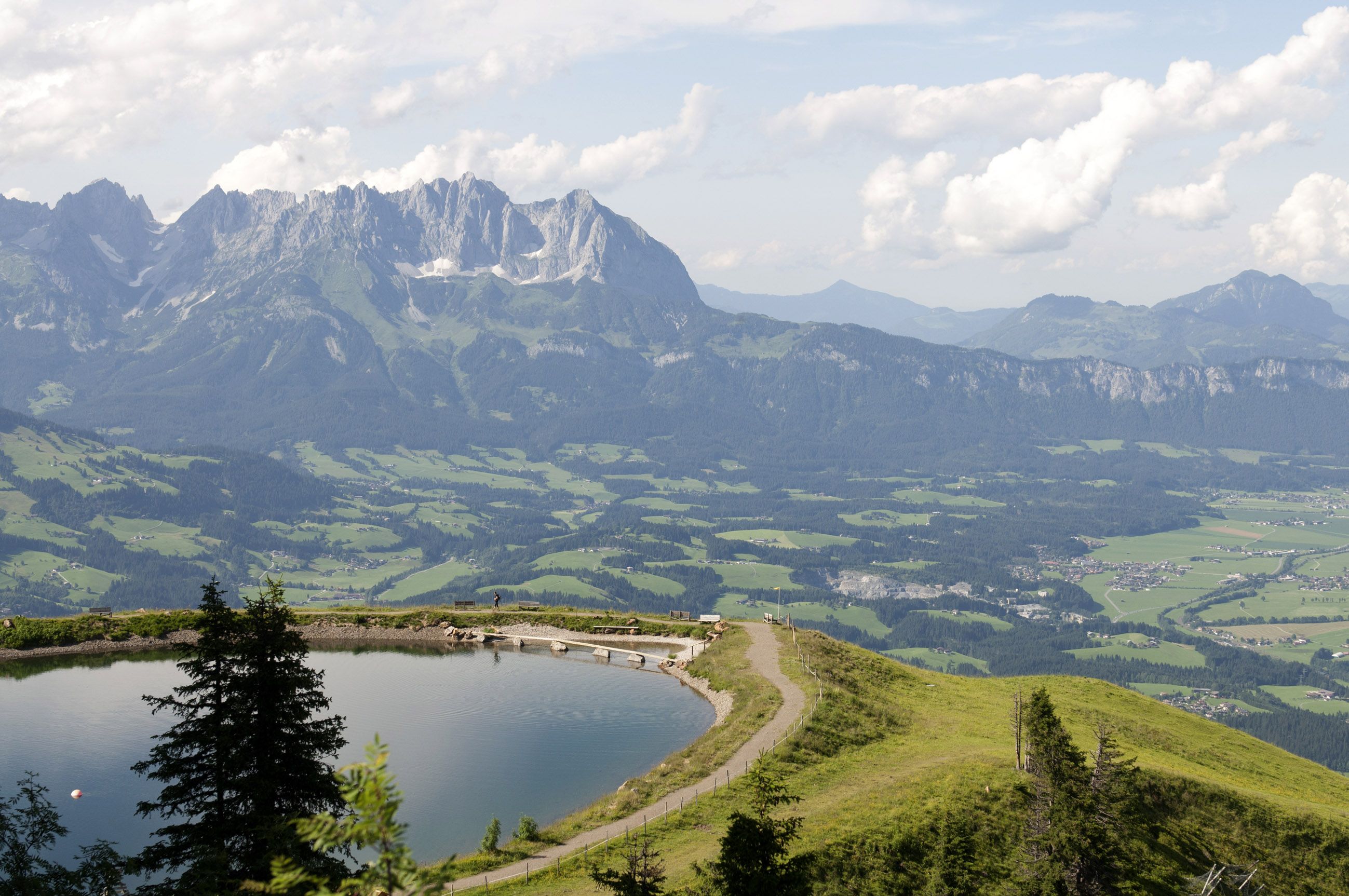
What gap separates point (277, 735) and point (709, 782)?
89.5ft

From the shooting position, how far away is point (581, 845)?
46188 millimetres

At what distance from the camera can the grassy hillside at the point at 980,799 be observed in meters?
44.7

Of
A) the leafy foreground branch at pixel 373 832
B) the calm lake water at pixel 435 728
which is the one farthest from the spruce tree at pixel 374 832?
the calm lake water at pixel 435 728

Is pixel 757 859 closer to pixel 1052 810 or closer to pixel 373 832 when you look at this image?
pixel 1052 810

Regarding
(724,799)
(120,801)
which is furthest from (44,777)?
(724,799)

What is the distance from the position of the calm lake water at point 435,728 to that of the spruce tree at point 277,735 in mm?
15726

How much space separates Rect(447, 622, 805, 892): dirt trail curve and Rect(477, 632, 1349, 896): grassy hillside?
1.65m

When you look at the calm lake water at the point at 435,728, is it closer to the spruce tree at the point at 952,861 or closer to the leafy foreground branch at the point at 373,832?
the spruce tree at the point at 952,861

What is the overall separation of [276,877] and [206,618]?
2218 centimetres

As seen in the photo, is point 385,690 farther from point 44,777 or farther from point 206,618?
point 206,618

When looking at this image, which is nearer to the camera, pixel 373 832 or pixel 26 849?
pixel 373 832

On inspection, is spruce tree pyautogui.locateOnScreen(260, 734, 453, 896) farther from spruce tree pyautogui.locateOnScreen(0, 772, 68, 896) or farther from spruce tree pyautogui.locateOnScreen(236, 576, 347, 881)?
spruce tree pyautogui.locateOnScreen(236, 576, 347, 881)

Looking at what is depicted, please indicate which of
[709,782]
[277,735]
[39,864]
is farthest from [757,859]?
[709,782]

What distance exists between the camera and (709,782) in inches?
2146
